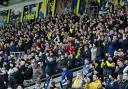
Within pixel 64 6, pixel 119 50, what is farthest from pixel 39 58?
pixel 64 6

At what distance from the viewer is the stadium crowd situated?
2115 cm

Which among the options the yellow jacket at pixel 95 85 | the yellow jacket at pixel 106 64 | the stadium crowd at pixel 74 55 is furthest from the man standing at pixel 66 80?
the yellow jacket at pixel 95 85

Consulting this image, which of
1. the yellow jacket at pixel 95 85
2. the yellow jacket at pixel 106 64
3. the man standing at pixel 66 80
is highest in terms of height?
the yellow jacket at pixel 106 64

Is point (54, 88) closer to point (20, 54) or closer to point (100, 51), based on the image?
point (100, 51)

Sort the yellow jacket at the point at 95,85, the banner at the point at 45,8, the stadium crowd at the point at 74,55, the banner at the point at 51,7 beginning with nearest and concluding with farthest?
the yellow jacket at the point at 95,85, the stadium crowd at the point at 74,55, the banner at the point at 51,7, the banner at the point at 45,8

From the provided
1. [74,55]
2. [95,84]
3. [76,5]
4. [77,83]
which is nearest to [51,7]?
[76,5]

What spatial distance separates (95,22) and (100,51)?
560cm

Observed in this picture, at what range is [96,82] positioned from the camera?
20094 millimetres

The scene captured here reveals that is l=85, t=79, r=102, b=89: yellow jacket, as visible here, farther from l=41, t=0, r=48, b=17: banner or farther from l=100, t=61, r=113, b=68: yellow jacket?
l=41, t=0, r=48, b=17: banner

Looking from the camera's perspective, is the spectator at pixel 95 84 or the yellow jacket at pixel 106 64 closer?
the spectator at pixel 95 84

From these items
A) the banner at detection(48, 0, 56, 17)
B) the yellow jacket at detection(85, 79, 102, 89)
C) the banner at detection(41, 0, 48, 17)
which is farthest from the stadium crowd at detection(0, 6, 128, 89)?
the banner at detection(41, 0, 48, 17)

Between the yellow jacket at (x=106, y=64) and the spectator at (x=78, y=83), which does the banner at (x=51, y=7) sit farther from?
the spectator at (x=78, y=83)

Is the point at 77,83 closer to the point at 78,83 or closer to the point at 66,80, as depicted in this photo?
the point at 78,83

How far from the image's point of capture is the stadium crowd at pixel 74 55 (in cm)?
2115
